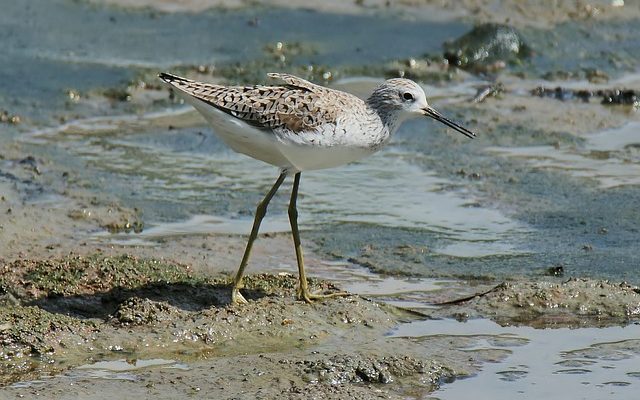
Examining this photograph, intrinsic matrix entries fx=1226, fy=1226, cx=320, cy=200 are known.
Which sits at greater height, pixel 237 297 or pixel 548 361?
pixel 237 297

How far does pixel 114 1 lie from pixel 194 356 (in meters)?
8.87

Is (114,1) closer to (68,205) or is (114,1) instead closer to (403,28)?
(403,28)

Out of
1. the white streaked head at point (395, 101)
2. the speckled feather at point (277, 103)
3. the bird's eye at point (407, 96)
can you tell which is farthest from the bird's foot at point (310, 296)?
the bird's eye at point (407, 96)

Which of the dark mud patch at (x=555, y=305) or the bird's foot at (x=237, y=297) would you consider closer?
the bird's foot at (x=237, y=297)

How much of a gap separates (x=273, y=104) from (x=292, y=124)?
193 mm

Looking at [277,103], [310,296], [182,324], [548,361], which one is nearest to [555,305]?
[548,361]

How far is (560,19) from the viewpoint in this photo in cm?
1519

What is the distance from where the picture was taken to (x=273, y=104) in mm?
7340

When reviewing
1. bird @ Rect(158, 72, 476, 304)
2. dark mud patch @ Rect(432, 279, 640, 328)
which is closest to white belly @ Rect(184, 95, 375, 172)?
bird @ Rect(158, 72, 476, 304)

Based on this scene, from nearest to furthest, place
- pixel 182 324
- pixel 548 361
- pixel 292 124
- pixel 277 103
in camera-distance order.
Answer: pixel 182 324 → pixel 548 361 → pixel 292 124 → pixel 277 103

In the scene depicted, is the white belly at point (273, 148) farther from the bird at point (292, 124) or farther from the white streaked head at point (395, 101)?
the white streaked head at point (395, 101)

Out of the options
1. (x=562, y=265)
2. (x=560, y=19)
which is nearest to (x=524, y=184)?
(x=562, y=265)

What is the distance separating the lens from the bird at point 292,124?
726 cm

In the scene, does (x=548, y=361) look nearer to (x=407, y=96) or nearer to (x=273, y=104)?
(x=407, y=96)
